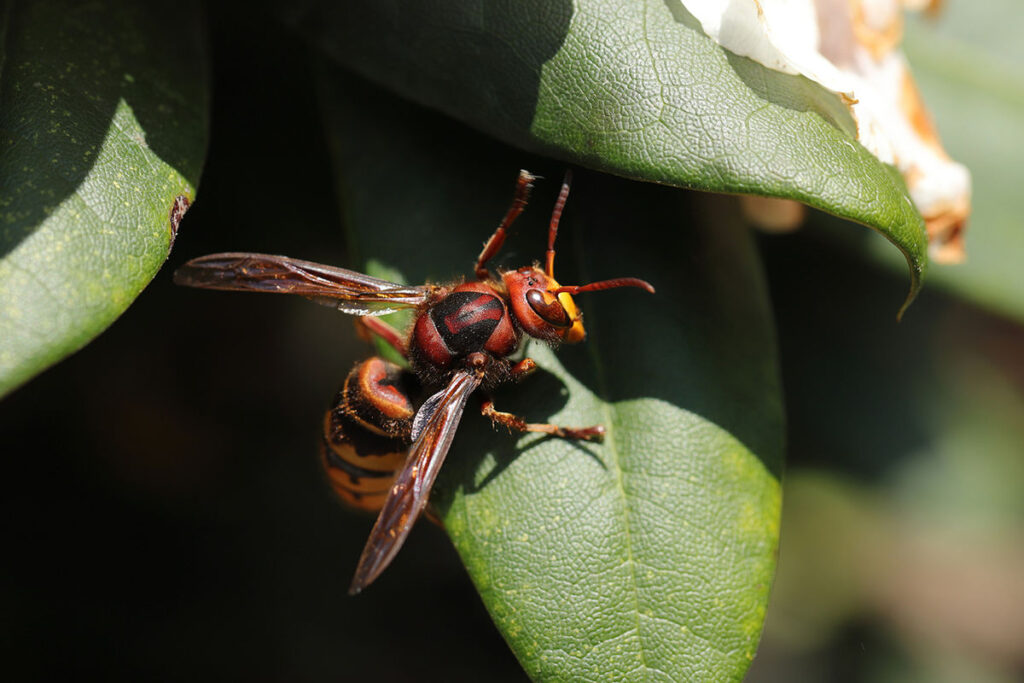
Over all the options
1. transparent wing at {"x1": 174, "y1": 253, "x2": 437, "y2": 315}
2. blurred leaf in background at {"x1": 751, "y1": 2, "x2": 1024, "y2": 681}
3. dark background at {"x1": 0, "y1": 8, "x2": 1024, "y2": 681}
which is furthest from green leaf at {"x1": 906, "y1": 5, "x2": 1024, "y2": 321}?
transparent wing at {"x1": 174, "y1": 253, "x2": 437, "y2": 315}

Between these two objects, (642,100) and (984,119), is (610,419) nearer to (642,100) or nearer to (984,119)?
(642,100)

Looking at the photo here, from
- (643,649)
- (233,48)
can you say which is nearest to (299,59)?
(233,48)

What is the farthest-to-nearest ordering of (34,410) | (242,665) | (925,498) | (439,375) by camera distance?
(925,498) → (242,665) → (34,410) → (439,375)

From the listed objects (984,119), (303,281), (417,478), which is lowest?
(417,478)

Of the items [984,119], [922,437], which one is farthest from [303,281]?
[922,437]

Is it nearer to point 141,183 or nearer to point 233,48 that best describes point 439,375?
point 141,183

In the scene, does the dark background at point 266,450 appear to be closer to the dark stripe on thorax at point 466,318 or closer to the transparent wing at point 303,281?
the transparent wing at point 303,281
